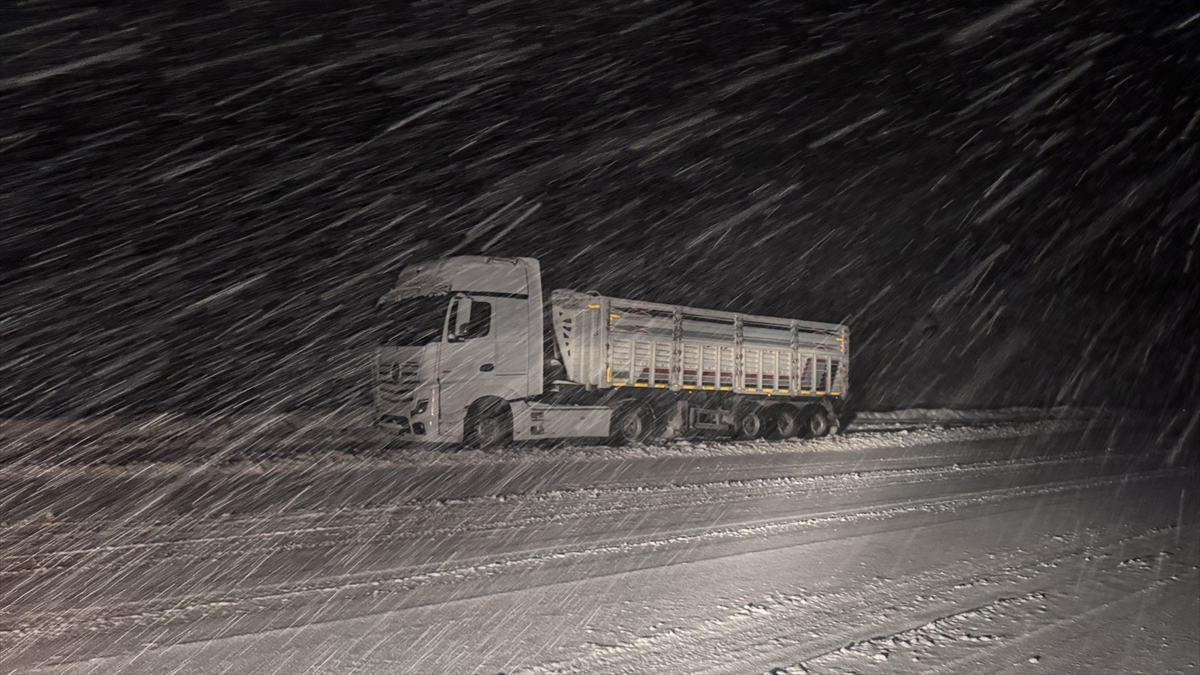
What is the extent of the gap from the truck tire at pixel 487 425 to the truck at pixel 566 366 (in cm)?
2

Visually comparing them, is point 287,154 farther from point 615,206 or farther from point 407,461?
point 407,461

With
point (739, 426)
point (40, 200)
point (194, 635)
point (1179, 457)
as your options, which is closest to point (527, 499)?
point (194, 635)

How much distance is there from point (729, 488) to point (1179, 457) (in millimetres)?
9586

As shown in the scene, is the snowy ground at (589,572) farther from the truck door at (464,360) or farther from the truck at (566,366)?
the truck at (566,366)

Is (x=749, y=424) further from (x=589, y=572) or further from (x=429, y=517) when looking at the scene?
(x=589, y=572)

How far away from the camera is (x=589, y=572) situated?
589 cm

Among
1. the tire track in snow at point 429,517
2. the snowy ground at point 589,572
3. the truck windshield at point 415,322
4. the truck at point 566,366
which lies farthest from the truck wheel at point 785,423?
the truck windshield at point 415,322

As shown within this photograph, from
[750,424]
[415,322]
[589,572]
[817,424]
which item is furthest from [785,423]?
[589,572]

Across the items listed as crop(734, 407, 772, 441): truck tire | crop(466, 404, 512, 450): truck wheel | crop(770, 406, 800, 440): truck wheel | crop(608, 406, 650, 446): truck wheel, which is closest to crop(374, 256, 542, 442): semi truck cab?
crop(466, 404, 512, 450): truck wheel

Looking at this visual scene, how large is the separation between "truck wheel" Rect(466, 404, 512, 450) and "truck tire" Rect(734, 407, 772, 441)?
5087 mm

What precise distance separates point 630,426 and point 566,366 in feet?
5.11

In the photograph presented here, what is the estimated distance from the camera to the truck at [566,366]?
520 inches

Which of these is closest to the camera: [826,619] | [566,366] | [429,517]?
[826,619]

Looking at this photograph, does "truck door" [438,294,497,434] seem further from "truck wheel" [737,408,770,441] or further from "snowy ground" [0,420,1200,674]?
"truck wheel" [737,408,770,441]
